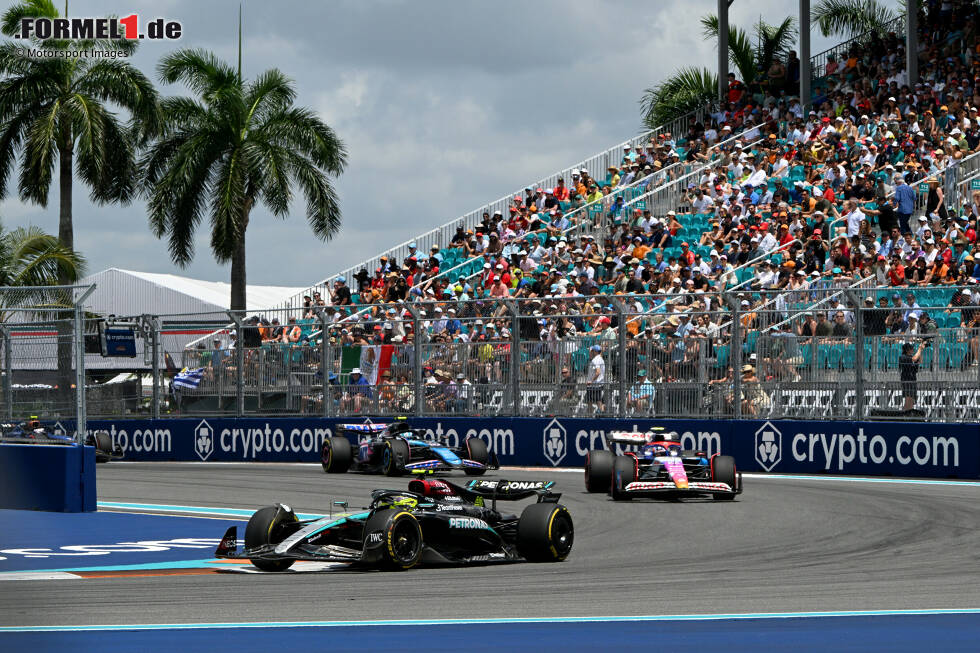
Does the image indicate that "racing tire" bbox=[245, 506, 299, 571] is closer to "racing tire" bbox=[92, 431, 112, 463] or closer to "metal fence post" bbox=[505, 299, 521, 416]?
"metal fence post" bbox=[505, 299, 521, 416]

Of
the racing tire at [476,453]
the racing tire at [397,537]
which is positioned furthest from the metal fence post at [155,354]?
the racing tire at [397,537]

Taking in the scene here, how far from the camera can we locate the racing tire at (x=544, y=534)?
463 inches

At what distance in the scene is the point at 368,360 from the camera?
26.8 m

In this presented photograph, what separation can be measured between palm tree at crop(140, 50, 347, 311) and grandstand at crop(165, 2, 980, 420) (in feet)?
16.2

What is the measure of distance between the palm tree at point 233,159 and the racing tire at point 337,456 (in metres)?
16.6

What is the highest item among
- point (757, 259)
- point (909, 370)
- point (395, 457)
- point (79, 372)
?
point (757, 259)

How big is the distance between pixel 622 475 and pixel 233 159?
24422 millimetres

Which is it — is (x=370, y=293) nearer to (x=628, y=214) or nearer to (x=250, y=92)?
(x=628, y=214)

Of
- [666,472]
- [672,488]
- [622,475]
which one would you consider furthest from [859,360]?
[622,475]

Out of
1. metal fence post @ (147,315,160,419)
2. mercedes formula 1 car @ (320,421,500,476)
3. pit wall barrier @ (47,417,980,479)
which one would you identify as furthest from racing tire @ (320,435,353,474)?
metal fence post @ (147,315,160,419)

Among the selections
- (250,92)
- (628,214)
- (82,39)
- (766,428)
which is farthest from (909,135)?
(82,39)

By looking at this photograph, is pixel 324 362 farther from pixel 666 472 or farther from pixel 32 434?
pixel 666 472

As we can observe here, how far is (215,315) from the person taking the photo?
28.8 metres

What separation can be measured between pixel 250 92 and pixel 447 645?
33.5m
